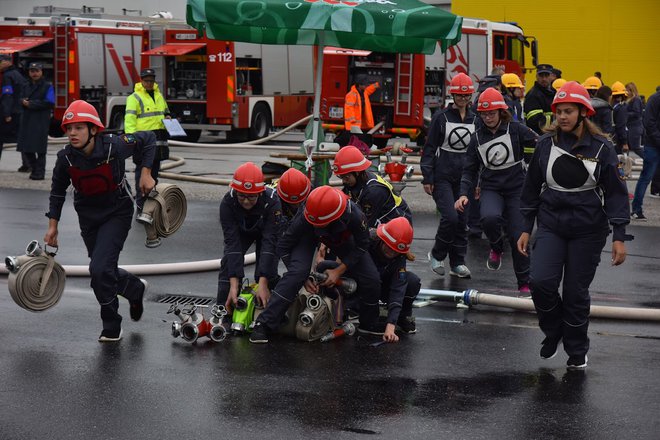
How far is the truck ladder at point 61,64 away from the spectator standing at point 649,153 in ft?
49.9

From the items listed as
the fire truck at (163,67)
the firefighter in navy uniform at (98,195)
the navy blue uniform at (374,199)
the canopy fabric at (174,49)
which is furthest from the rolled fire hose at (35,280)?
the canopy fabric at (174,49)

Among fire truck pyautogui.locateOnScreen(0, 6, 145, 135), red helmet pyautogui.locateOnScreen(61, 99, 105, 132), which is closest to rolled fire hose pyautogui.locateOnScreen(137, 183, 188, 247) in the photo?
red helmet pyautogui.locateOnScreen(61, 99, 105, 132)

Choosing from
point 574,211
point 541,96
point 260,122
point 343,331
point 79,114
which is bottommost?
point 260,122

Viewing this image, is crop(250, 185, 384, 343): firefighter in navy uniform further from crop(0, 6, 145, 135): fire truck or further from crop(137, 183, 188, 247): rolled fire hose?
crop(0, 6, 145, 135): fire truck

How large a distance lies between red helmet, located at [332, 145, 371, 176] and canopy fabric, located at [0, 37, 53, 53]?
63.3 feet

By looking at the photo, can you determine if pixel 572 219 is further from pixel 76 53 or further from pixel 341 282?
pixel 76 53

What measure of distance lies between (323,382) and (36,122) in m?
12.3

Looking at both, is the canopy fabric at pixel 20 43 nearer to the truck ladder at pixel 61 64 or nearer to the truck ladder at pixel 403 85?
the truck ladder at pixel 61 64

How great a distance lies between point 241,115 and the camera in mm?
26641

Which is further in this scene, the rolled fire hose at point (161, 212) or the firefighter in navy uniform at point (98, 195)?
the rolled fire hose at point (161, 212)

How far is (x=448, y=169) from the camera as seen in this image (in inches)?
416

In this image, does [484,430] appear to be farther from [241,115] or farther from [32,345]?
[241,115]

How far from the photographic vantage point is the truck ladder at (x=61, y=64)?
2641cm

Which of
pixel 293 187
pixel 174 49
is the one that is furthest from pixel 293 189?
pixel 174 49
